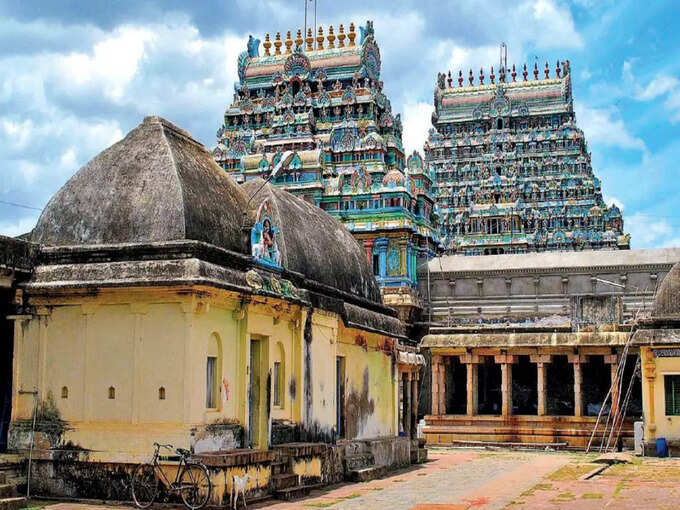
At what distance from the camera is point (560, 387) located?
4159 cm

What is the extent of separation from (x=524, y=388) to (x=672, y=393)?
1195 centimetres

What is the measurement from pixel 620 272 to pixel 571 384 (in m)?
11.4

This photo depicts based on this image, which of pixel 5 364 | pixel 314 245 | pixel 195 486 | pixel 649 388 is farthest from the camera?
pixel 649 388

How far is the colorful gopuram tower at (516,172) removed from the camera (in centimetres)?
8112

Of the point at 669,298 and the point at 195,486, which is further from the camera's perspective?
the point at 669,298

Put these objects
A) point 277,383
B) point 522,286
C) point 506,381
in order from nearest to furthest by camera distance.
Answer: point 277,383 < point 506,381 < point 522,286

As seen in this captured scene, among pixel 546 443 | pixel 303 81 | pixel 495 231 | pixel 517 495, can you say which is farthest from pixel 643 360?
pixel 495 231

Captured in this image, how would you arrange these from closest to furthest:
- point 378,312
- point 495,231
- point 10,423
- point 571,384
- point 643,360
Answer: point 10,423 → point 378,312 → point 643,360 → point 571,384 → point 495,231

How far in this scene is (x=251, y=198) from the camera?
766 inches

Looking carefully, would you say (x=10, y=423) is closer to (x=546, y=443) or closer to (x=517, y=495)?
(x=517, y=495)

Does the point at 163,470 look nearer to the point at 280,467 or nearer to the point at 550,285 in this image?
the point at 280,467

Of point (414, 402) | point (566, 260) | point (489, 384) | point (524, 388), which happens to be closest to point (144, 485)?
point (414, 402)

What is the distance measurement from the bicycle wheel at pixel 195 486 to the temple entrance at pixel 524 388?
28.5 meters

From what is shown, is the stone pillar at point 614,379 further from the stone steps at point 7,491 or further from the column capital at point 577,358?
the stone steps at point 7,491
